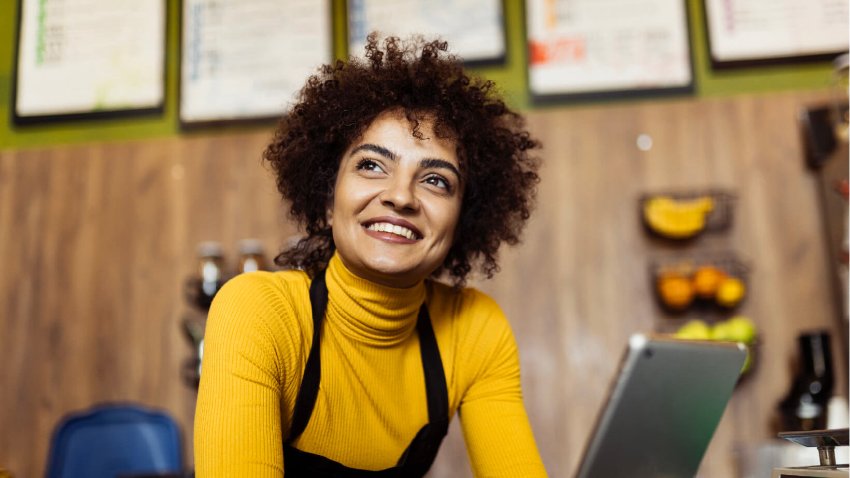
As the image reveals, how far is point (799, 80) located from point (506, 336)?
1765 mm

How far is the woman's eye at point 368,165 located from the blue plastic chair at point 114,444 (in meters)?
1.52

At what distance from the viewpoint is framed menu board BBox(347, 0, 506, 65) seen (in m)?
2.64

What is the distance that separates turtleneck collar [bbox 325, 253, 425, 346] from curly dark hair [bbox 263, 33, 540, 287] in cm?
13

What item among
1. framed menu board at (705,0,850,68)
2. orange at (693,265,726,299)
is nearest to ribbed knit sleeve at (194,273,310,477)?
orange at (693,265,726,299)

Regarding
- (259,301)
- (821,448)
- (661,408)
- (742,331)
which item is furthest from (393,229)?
(742,331)

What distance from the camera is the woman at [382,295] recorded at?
1.21m

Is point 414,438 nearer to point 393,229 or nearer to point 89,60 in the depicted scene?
point 393,229

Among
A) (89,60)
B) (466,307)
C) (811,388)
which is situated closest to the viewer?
(466,307)

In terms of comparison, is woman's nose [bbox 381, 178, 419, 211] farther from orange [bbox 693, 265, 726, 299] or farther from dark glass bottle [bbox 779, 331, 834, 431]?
dark glass bottle [bbox 779, 331, 834, 431]

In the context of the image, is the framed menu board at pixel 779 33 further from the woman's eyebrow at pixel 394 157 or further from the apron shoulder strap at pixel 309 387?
the apron shoulder strap at pixel 309 387

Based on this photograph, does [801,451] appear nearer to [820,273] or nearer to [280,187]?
[820,273]

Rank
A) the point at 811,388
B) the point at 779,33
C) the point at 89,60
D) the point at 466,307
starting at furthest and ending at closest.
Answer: the point at 89,60
the point at 779,33
the point at 811,388
the point at 466,307

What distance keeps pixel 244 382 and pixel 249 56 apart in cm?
197

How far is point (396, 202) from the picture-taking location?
1209 mm
